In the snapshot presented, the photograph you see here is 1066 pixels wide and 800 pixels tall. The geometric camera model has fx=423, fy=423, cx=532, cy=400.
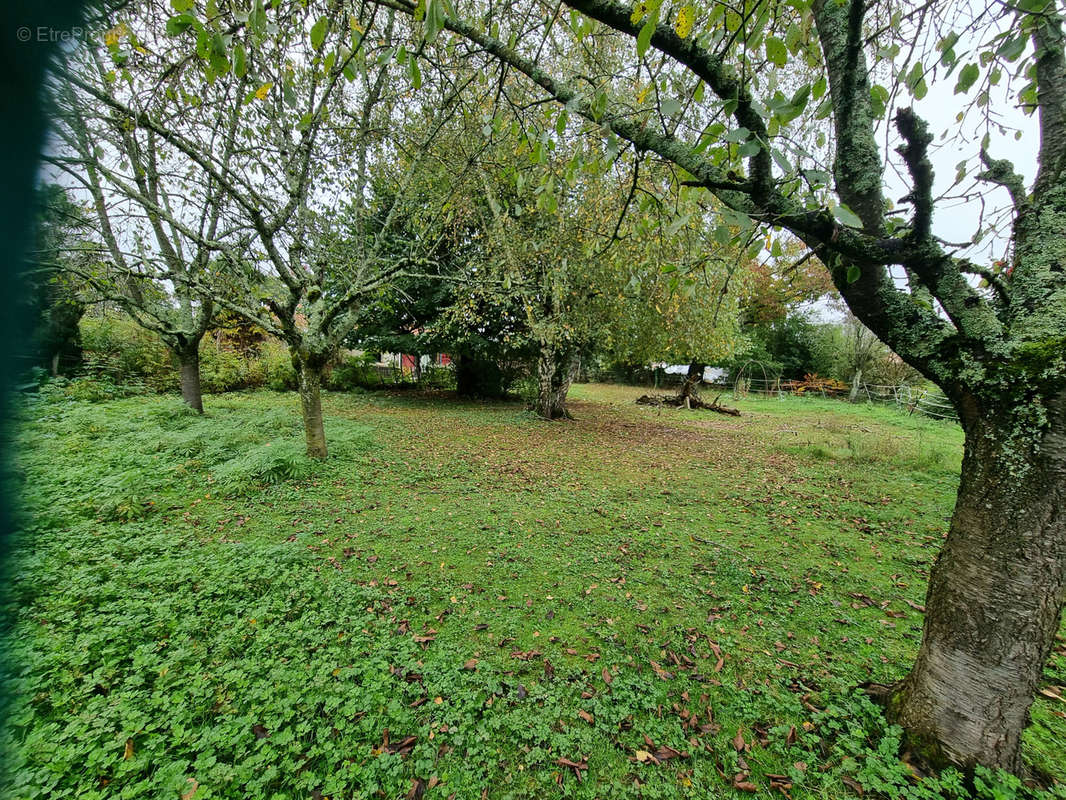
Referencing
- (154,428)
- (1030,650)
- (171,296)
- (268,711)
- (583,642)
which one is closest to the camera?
(1030,650)

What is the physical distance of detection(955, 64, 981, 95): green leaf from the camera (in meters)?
1.88

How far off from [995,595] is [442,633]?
3083 mm

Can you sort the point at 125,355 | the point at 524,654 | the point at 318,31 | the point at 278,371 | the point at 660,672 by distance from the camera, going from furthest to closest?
1. the point at 278,371
2. the point at 125,355
3. the point at 524,654
4. the point at 660,672
5. the point at 318,31

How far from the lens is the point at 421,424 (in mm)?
10984

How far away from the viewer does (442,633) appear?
304cm

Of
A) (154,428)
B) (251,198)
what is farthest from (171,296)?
(251,198)

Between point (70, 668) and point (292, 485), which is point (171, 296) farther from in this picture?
point (70, 668)

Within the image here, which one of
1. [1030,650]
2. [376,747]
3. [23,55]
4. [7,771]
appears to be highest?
[23,55]

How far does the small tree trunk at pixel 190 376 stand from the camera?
9719 millimetres

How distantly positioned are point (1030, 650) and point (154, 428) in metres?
10.6

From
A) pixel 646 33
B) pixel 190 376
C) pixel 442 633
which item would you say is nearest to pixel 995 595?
pixel 646 33

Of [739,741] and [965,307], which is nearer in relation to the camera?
[965,307]

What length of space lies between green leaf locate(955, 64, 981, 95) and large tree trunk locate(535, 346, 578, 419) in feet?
31.6

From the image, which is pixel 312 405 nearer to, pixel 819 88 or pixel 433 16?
pixel 433 16
